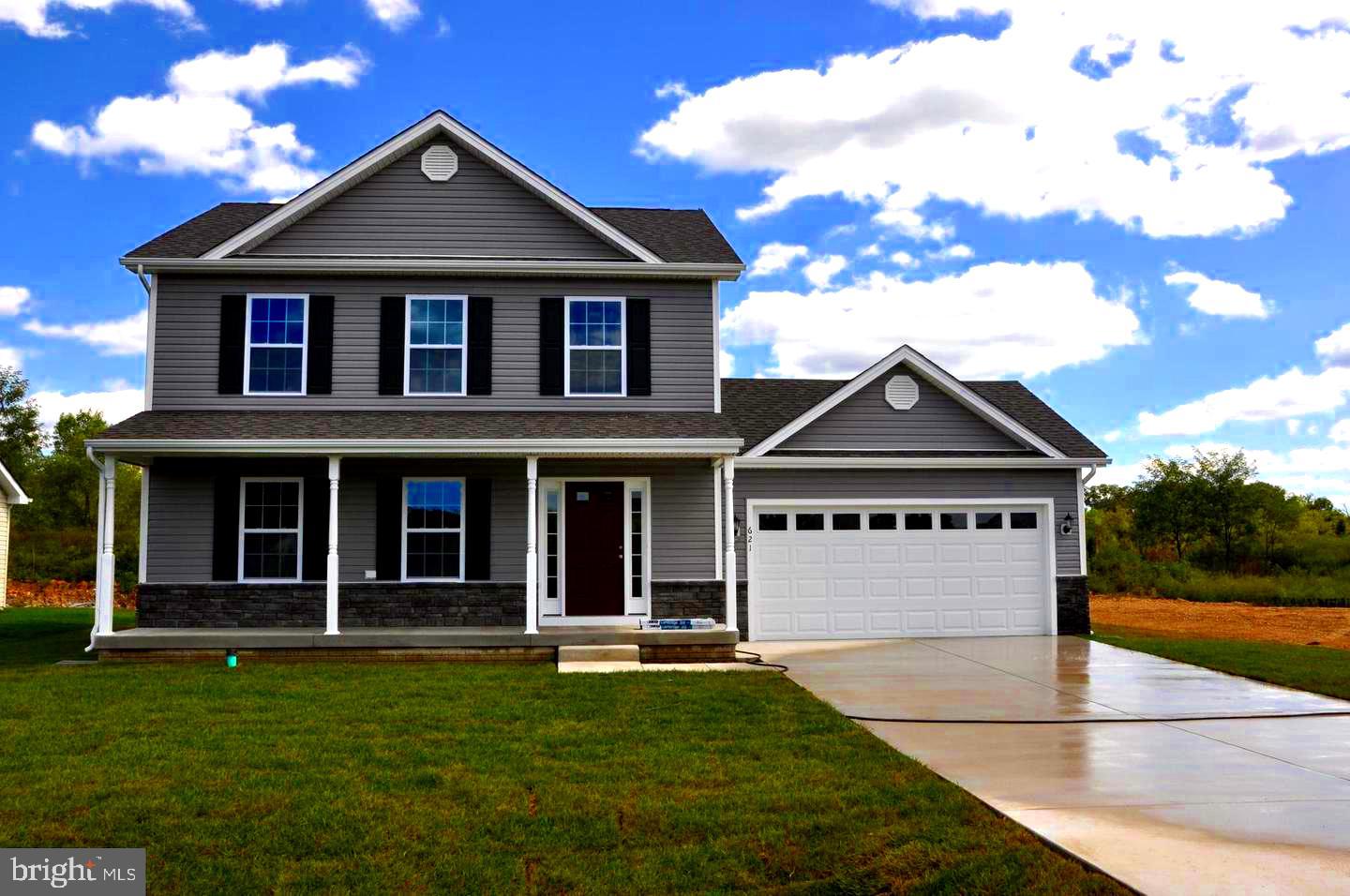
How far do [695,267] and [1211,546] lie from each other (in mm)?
25994

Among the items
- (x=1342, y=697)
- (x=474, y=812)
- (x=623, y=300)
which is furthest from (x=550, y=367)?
(x=1342, y=697)

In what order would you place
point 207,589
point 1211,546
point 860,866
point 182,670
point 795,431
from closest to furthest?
1. point 860,866
2. point 182,670
3. point 207,589
4. point 795,431
5. point 1211,546

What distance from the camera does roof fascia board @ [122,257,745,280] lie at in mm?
15513

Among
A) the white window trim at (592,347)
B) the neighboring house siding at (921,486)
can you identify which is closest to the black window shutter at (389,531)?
the white window trim at (592,347)

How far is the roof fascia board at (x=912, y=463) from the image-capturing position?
16922 mm

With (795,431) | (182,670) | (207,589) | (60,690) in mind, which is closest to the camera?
(60,690)

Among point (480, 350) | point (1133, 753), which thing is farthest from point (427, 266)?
point (1133, 753)

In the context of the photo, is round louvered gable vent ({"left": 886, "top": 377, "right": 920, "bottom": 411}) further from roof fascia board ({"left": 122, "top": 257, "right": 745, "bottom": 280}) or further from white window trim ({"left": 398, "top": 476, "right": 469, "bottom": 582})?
white window trim ({"left": 398, "top": 476, "right": 469, "bottom": 582})

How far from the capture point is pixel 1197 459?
36375 mm

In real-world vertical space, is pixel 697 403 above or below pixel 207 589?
above

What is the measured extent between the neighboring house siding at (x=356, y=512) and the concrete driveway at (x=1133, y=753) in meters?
3.43

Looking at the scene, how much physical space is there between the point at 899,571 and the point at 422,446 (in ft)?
26.2

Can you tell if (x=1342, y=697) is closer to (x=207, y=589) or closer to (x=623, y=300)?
(x=623, y=300)

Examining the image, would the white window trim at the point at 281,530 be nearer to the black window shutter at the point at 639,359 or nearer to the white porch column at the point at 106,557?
the white porch column at the point at 106,557
